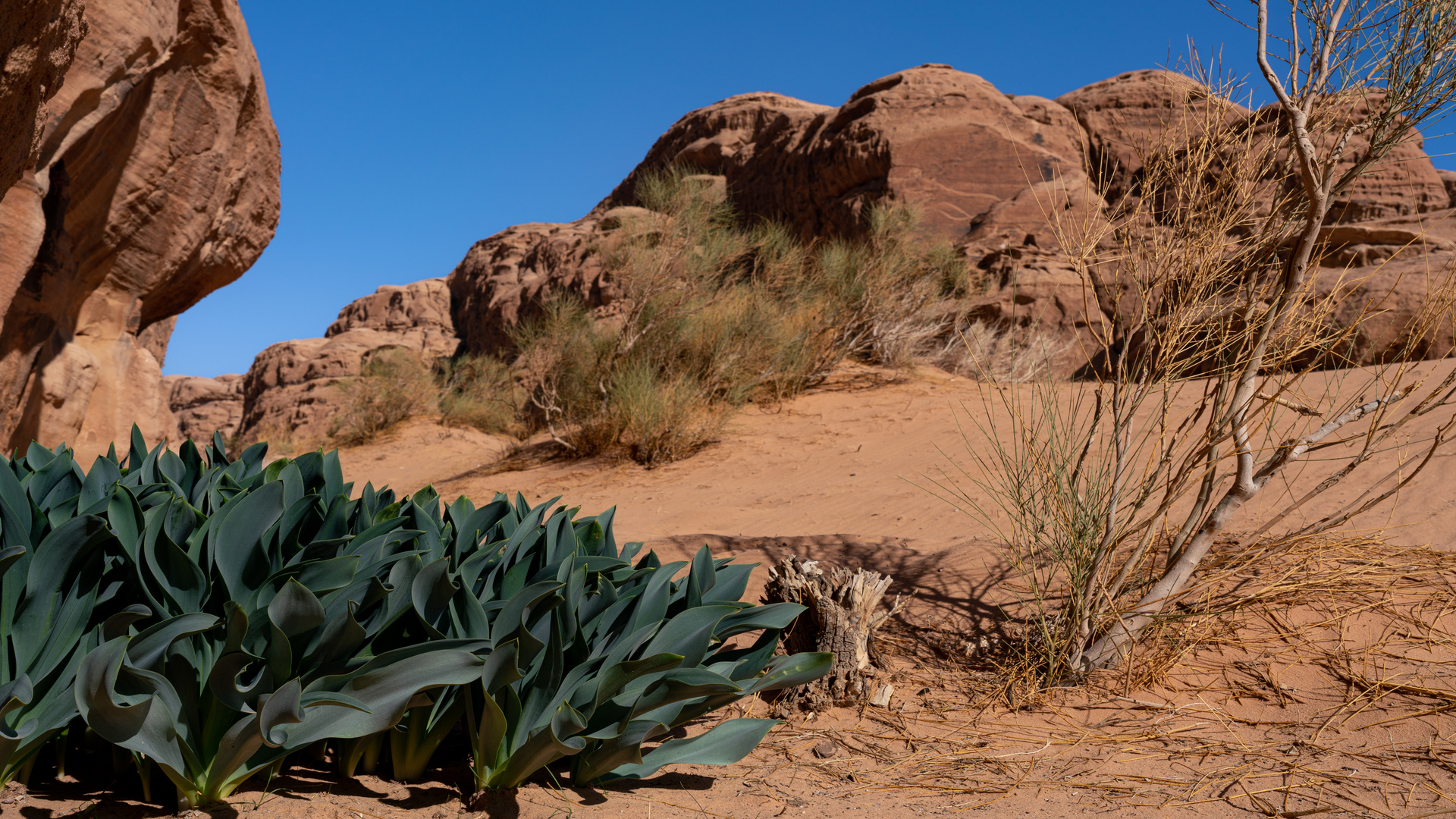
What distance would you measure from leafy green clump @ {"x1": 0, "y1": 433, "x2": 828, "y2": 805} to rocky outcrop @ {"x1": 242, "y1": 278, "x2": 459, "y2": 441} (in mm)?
15000

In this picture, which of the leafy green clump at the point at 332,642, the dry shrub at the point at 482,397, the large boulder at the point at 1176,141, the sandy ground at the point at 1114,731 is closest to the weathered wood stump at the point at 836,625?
the sandy ground at the point at 1114,731

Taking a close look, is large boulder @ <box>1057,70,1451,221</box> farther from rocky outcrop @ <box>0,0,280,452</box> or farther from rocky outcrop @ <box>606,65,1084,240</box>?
rocky outcrop @ <box>0,0,280,452</box>

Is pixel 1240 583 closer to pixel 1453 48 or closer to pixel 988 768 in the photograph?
pixel 988 768

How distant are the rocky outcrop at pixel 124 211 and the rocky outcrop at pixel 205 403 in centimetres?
2512

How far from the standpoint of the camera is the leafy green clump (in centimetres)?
173

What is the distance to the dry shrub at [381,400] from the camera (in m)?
14.9

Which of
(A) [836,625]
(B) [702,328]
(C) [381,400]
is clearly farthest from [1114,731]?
(C) [381,400]

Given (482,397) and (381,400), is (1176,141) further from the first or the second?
(482,397)

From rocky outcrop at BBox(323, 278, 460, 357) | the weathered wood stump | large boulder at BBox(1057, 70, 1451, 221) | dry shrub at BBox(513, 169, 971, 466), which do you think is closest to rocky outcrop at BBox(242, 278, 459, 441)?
rocky outcrop at BBox(323, 278, 460, 357)

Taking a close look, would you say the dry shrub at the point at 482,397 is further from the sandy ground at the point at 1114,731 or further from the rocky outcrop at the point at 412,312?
the sandy ground at the point at 1114,731

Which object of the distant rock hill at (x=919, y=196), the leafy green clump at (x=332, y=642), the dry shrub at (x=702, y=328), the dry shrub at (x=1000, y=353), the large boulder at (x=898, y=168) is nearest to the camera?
the leafy green clump at (x=332, y=642)

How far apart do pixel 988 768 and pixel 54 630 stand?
2480 mm

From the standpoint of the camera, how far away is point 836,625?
3082 millimetres

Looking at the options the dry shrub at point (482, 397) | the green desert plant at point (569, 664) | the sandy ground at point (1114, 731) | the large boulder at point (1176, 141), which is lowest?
the sandy ground at point (1114, 731)
